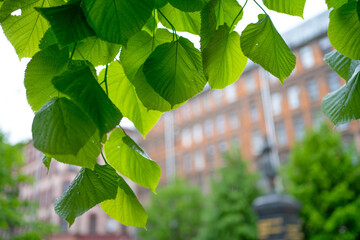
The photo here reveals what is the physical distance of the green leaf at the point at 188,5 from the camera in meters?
0.55

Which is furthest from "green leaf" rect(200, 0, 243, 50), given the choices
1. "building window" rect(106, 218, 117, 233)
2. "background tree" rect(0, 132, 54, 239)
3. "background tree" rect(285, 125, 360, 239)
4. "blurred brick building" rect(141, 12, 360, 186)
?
"building window" rect(106, 218, 117, 233)

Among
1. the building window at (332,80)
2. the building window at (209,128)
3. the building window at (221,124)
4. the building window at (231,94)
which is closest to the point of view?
the building window at (332,80)

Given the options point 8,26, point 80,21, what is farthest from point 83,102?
point 8,26

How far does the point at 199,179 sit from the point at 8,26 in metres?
29.4

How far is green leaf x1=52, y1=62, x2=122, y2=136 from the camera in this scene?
0.45 meters

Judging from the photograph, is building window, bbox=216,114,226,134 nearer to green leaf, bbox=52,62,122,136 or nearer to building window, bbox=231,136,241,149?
building window, bbox=231,136,241,149

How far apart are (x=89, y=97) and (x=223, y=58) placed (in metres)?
0.24

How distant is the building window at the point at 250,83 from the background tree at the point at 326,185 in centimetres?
1291

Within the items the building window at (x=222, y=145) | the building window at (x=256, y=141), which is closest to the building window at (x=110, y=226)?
the building window at (x=222, y=145)

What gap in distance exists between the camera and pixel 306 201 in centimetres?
1244

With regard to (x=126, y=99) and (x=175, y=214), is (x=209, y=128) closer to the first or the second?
(x=175, y=214)

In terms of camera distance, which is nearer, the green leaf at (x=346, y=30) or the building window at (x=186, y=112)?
the green leaf at (x=346, y=30)

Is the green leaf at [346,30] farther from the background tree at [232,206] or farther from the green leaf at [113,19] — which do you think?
the background tree at [232,206]

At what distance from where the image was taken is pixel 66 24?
473 mm
